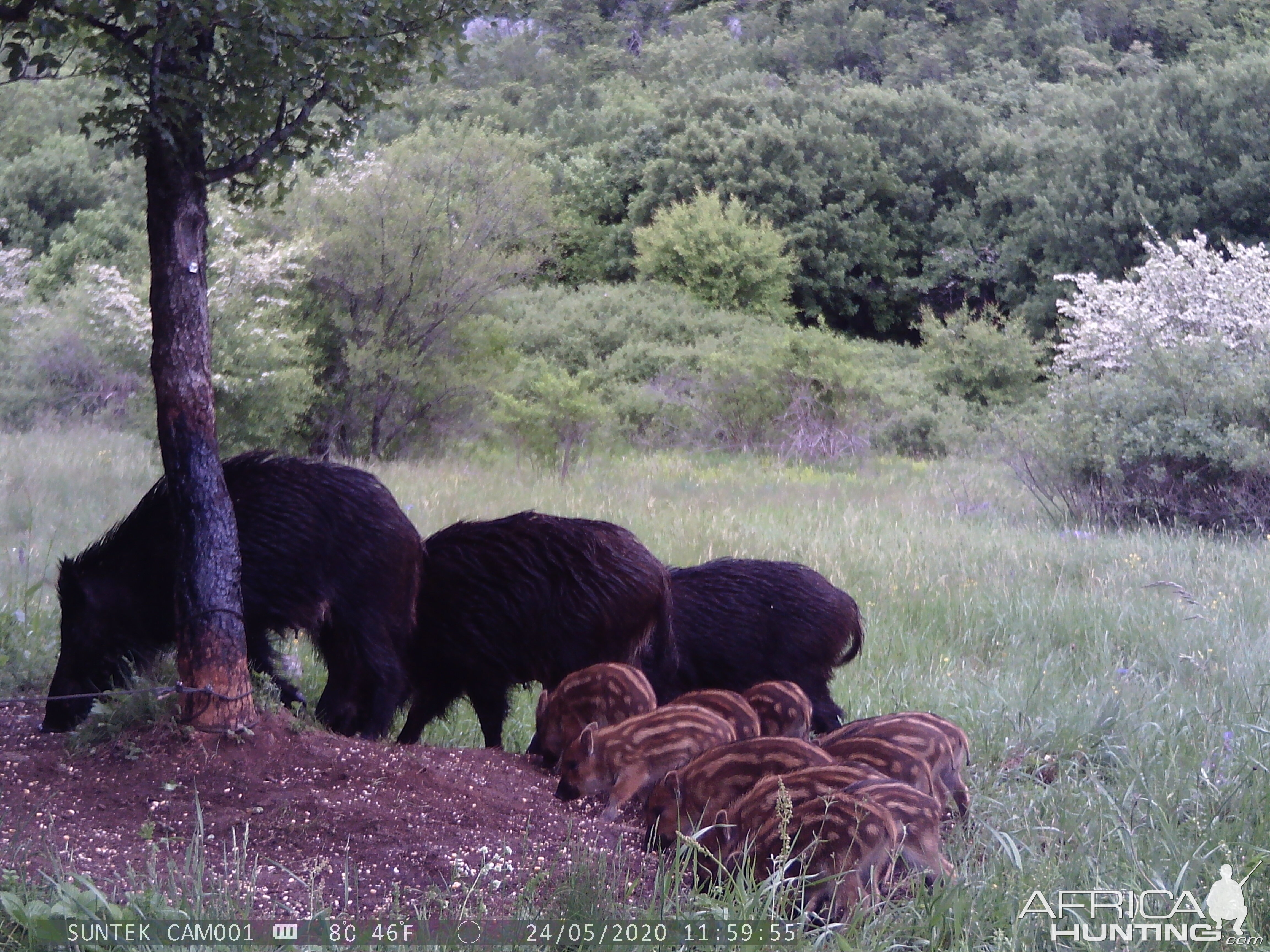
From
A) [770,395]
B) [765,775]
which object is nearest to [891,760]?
[765,775]

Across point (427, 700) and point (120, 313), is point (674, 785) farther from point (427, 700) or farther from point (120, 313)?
point (120, 313)

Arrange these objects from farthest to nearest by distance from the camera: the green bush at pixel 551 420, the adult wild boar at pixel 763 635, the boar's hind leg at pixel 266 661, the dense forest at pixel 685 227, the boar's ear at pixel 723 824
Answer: the dense forest at pixel 685 227, the green bush at pixel 551 420, the adult wild boar at pixel 763 635, the boar's hind leg at pixel 266 661, the boar's ear at pixel 723 824

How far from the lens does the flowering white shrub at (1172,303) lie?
18547 mm

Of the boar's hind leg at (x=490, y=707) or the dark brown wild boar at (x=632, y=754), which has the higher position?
the dark brown wild boar at (x=632, y=754)

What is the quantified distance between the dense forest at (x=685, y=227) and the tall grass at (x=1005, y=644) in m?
2.91

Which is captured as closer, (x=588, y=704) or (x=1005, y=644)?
(x=588, y=704)

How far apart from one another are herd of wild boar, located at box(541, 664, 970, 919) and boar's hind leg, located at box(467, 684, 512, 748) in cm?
32

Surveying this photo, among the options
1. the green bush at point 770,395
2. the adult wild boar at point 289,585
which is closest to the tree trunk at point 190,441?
the adult wild boar at point 289,585

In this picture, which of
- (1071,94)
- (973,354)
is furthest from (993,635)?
(1071,94)

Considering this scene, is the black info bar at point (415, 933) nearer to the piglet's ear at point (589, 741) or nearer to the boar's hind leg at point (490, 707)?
the piglet's ear at point (589, 741)

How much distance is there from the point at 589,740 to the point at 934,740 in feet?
3.78

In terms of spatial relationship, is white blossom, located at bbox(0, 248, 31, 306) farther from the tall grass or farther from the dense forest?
the tall grass

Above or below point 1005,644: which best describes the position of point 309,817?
above

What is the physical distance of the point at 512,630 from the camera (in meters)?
4.75
